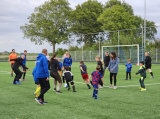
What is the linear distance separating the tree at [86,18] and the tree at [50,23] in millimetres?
2359

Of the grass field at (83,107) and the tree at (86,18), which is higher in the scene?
the tree at (86,18)

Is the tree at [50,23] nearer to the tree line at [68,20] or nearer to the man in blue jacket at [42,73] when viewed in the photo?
the tree line at [68,20]

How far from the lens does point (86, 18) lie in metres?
62.3

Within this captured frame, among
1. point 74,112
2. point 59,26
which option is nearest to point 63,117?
point 74,112

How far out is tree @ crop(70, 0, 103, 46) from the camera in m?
62.0

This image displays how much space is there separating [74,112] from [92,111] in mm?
526

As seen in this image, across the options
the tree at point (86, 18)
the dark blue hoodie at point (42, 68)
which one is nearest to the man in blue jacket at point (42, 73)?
the dark blue hoodie at point (42, 68)

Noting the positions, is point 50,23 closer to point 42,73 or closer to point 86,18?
point 86,18

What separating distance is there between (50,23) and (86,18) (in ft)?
34.5

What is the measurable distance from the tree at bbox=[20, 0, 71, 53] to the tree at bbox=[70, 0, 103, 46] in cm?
236

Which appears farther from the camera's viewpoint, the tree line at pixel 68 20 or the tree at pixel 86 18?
the tree at pixel 86 18

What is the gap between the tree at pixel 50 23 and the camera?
60062mm

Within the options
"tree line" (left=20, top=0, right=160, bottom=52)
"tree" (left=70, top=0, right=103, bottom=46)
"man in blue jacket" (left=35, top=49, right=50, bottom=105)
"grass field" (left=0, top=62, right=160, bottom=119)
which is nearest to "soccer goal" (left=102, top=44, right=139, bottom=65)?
"tree line" (left=20, top=0, right=160, bottom=52)

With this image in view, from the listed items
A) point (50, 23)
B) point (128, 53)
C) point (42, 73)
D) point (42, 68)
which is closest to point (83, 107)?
point (42, 73)
